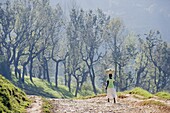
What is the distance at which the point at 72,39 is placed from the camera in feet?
270

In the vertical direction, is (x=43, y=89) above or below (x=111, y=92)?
below

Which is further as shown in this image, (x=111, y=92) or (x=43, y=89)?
(x=43, y=89)

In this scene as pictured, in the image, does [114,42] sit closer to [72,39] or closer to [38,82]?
[72,39]

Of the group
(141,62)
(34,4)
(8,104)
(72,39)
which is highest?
(34,4)

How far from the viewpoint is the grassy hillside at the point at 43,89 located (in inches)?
2872

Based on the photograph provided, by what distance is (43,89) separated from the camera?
255ft

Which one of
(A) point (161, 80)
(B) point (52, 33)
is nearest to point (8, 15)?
(B) point (52, 33)

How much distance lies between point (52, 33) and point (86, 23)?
26.4ft

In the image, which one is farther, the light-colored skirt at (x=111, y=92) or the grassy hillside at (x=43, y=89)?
the grassy hillside at (x=43, y=89)

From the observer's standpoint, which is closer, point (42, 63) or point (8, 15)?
point (8, 15)

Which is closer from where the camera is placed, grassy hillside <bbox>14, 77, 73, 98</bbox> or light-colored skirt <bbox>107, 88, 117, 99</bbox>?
light-colored skirt <bbox>107, 88, 117, 99</bbox>

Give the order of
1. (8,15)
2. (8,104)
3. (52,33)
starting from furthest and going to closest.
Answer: (52,33) < (8,15) < (8,104)

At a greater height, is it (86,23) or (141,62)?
(86,23)

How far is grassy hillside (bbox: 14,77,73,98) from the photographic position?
72950mm
